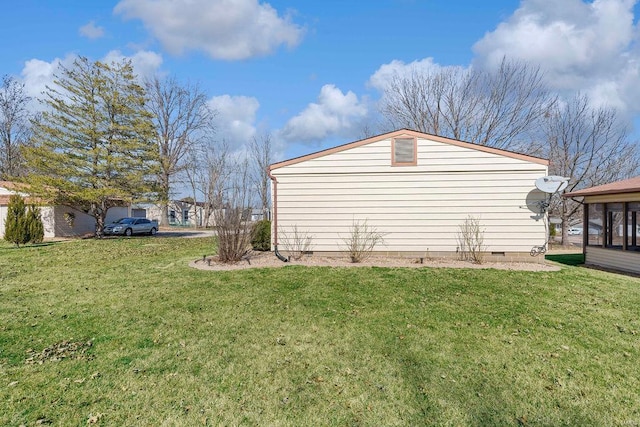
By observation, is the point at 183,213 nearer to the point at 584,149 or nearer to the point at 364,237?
the point at 364,237

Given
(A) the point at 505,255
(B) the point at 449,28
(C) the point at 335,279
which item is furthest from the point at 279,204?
(B) the point at 449,28

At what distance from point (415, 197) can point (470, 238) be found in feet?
6.07

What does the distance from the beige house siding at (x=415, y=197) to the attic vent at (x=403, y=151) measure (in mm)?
165

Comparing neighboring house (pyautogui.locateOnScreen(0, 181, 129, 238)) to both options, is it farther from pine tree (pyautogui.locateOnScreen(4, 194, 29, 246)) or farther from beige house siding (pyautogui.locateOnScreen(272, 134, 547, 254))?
beige house siding (pyautogui.locateOnScreen(272, 134, 547, 254))

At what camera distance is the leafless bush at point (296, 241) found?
9.97 metres

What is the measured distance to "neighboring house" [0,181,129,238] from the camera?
18594mm

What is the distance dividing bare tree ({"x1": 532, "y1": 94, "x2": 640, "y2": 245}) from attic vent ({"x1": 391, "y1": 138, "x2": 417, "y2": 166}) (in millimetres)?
10853

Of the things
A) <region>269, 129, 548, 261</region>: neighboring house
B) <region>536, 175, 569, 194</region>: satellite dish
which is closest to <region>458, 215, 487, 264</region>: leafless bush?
<region>269, 129, 548, 261</region>: neighboring house

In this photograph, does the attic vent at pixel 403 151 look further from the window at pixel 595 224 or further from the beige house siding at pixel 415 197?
the window at pixel 595 224

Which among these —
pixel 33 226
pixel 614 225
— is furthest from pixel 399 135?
pixel 33 226

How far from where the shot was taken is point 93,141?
58.0 feet

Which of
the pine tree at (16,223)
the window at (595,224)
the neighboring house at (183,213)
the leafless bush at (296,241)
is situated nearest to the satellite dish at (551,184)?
the window at (595,224)

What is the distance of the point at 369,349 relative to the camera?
3.90 metres

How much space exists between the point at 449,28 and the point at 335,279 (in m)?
10.5
